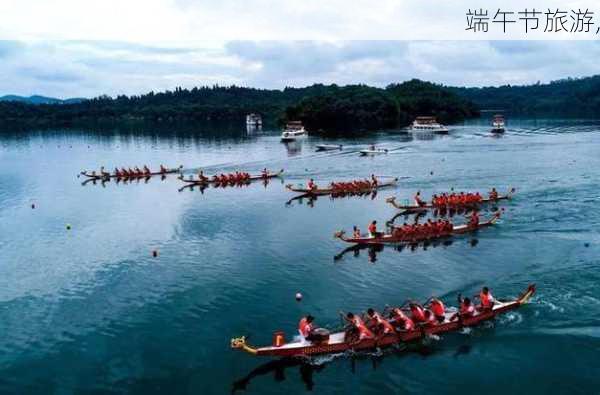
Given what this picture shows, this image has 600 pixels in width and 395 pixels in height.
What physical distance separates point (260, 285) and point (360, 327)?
26.1ft

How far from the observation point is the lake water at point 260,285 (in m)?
20.2

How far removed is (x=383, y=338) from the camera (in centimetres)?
2156

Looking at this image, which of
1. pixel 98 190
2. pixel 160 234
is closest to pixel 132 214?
pixel 160 234

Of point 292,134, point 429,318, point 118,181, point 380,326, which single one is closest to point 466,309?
point 429,318

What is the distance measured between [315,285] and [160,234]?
14.7 m

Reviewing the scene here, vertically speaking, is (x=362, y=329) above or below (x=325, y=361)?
above

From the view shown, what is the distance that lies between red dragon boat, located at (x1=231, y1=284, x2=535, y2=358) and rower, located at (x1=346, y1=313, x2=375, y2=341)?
0.16m

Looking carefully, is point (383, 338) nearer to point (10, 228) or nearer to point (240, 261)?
point (240, 261)

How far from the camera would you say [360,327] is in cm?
2142

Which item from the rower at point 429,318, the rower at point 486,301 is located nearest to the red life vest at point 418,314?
the rower at point 429,318

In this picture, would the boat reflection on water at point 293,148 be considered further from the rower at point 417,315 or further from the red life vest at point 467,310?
the rower at point 417,315

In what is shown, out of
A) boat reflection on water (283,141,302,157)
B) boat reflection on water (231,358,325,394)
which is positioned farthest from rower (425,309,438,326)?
boat reflection on water (283,141,302,157)

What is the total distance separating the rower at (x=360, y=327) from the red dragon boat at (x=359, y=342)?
163mm

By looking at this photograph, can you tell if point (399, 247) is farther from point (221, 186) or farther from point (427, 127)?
point (427, 127)
